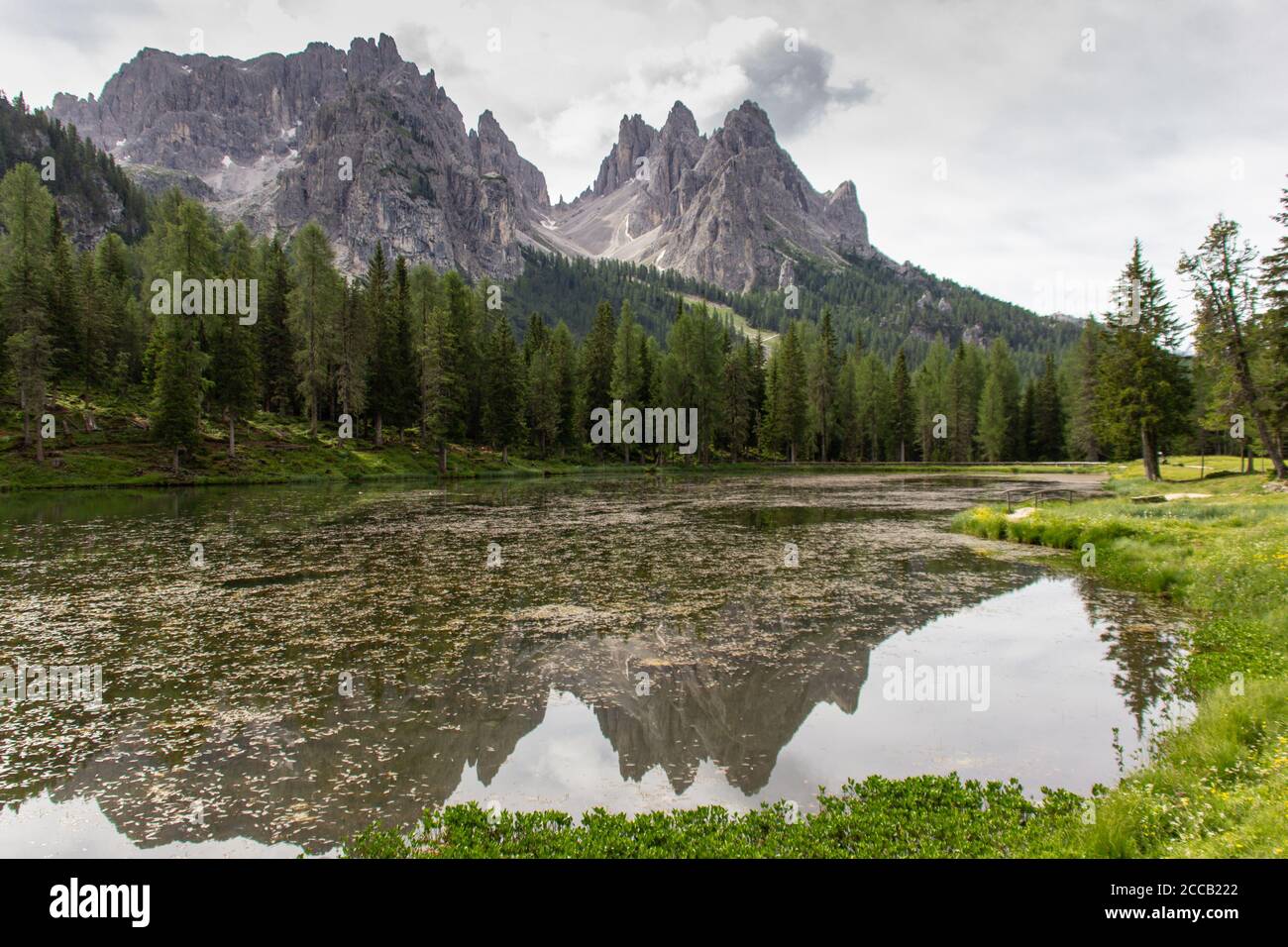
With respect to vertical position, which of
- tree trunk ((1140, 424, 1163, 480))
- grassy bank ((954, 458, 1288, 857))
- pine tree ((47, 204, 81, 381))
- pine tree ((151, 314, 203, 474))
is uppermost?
pine tree ((47, 204, 81, 381))

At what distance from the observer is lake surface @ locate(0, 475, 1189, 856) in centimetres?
858

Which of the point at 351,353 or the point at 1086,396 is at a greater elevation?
the point at 351,353

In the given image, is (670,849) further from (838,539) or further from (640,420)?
(640,420)

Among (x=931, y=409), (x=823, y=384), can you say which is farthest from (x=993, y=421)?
(x=823, y=384)

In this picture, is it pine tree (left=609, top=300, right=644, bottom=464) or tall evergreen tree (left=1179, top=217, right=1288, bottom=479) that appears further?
pine tree (left=609, top=300, right=644, bottom=464)

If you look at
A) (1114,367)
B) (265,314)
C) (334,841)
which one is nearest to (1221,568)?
(334,841)

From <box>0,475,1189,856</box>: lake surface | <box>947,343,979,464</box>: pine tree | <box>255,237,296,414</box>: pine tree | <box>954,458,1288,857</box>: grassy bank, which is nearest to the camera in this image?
<box>954,458,1288,857</box>: grassy bank

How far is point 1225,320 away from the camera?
48.1 metres

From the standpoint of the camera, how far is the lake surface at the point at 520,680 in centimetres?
858

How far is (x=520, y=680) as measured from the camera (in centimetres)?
1293

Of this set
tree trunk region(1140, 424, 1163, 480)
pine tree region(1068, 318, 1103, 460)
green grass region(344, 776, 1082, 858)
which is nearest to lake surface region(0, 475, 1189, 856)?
green grass region(344, 776, 1082, 858)

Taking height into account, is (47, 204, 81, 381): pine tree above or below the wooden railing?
above

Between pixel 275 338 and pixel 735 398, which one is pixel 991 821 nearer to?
pixel 275 338

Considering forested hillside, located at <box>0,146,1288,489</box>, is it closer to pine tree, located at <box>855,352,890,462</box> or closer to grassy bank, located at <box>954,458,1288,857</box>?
pine tree, located at <box>855,352,890,462</box>
